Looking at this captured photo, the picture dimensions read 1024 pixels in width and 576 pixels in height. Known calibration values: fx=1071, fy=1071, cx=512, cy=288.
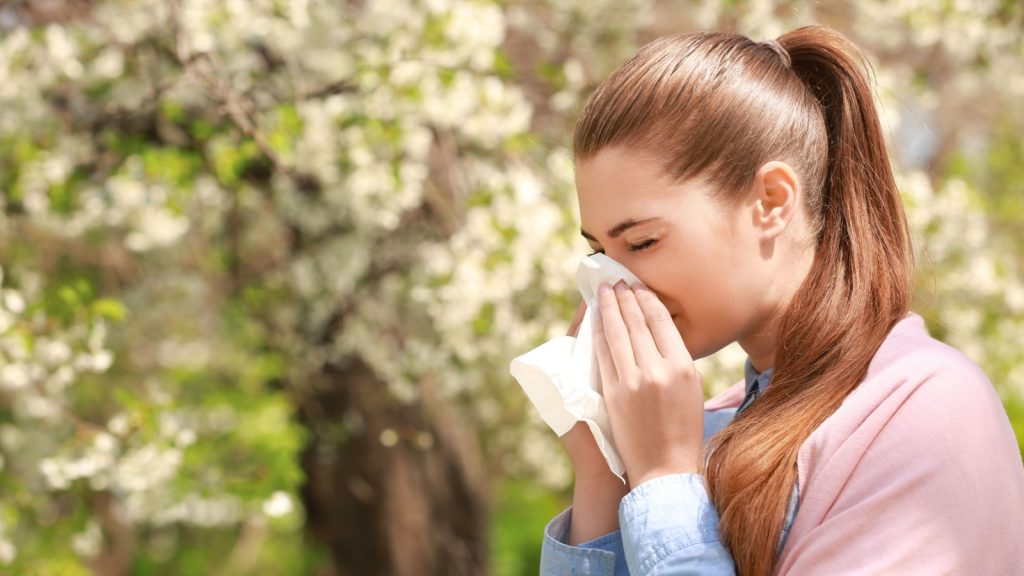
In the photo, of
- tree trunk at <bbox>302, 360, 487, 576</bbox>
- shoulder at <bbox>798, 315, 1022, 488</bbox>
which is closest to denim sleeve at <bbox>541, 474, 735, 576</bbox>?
shoulder at <bbox>798, 315, 1022, 488</bbox>

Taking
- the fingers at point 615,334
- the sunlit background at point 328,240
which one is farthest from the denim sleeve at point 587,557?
the sunlit background at point 328,240

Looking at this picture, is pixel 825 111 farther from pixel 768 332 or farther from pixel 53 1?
pixel 53 1

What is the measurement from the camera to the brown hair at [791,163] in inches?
49.1

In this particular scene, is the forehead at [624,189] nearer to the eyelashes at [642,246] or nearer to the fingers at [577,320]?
the eyelashes at [642,246]

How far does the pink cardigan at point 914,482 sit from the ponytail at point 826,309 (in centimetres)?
3

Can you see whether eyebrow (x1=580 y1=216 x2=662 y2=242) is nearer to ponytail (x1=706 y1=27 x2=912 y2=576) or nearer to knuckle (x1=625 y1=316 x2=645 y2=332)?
knuckle (x1=625 y1=316 x2=645 y2=332)

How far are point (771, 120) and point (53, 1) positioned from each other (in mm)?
3536

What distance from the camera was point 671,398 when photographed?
4.27ft

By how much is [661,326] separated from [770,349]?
0.18 meters

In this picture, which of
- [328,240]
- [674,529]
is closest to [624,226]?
[674,529]

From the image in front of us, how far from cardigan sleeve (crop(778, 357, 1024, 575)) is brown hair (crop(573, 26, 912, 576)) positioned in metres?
0.07

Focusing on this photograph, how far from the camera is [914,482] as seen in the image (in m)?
1.11

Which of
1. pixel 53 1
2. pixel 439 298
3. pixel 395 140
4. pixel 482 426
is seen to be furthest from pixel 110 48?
pixel 482 426

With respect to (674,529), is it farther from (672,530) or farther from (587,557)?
(587,557)
